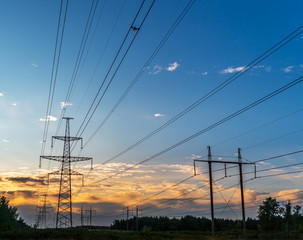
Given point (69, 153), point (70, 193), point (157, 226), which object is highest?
point (69, 153)

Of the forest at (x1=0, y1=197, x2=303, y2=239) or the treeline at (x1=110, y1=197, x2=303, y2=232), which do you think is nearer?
the forest at (x1=0, y1=197, x2=303, y2=239)

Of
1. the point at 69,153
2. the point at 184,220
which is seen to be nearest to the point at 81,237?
the point at 69,153

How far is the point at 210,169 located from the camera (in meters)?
41.5

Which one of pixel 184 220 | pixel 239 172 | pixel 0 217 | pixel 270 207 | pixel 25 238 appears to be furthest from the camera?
pixel 184 220

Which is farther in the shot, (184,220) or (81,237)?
(184,220)

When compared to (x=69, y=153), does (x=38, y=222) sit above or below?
below

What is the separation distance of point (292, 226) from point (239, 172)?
3575 inches

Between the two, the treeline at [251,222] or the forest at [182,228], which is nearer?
the forest at [182,228]

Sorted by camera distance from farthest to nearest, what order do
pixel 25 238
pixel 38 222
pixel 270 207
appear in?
1. pixel 38 222
2. pixel 270 207
3. pixel 25 238

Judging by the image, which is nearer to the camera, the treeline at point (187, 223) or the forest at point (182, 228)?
the forest at point (182, 228)

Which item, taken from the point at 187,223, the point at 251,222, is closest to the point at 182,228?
the point at 187,223

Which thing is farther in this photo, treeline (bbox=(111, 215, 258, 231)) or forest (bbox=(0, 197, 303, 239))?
treeline (bbox=(111, 215, 258, 231))

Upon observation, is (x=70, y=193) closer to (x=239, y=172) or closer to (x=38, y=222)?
(x=239, y=172)

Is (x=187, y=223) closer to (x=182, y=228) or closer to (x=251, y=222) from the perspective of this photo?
(x=182, y=228)
